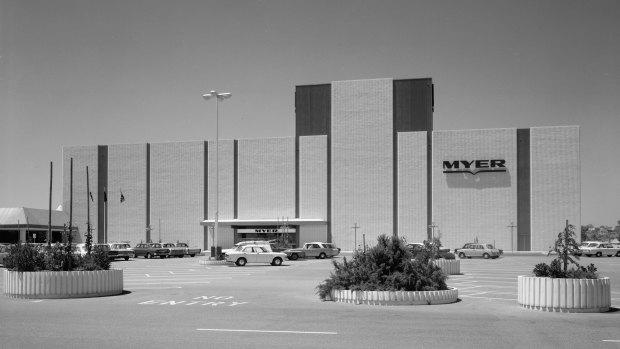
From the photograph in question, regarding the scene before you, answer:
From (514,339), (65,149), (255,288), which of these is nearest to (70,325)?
(514,339)

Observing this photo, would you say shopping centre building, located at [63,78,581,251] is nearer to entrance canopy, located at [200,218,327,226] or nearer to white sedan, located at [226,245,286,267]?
entrance canopy, located at [200,218,327,226]

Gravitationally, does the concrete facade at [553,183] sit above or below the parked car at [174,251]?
above

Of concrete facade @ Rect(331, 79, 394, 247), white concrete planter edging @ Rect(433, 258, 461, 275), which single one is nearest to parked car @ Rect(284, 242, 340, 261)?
concrete facade @ Rect(331, 79, 394, 247)

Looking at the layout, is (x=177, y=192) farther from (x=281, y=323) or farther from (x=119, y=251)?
(x=281, y=323)

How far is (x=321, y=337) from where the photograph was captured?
11.9 meters

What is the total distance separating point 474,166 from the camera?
220 ft

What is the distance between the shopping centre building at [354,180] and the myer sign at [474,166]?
0.11 m

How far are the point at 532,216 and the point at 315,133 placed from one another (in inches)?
990

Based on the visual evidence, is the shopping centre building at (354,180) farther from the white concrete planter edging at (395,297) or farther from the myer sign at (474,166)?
the white concrete planter edging at (395,297)

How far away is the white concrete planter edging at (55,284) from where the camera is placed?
1916 centimetres

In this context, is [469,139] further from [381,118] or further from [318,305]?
[318,305]

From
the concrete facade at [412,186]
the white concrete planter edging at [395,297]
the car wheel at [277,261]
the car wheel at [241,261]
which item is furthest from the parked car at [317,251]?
the white concrete planter edging at [395,297]

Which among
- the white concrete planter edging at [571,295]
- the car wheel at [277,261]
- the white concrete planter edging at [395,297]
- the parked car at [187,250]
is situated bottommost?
the parked car at [187,250]

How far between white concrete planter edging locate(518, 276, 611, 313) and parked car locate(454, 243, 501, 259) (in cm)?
3908
